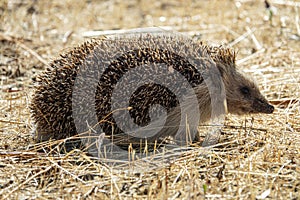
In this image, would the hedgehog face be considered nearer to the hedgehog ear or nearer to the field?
the hedgehog ear

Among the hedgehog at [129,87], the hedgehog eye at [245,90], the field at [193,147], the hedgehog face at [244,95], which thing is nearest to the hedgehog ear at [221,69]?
the hedgehog at [129,87]

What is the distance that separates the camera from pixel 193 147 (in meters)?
5.75

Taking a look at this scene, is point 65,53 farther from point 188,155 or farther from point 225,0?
point 225,0

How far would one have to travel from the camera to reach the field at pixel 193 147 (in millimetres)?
4902

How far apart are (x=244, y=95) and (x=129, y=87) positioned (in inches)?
59.5

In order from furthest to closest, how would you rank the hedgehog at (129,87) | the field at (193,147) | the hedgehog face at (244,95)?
the hedgehog face at (244,95), the hedgehog at (129,87), the field at (193,147)

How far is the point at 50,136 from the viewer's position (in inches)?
246

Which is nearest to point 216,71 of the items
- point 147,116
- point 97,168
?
point 147,116

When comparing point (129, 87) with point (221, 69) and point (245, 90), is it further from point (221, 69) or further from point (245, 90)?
point (245, 90)

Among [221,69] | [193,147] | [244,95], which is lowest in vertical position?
[193,147]

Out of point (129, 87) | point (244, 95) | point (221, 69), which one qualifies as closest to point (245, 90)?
point (244, 95)

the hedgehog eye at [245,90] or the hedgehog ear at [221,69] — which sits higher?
the hedgehog ear at [221,69]

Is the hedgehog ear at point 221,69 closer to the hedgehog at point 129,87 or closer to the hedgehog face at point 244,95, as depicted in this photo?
the hedgehog at point 129,87

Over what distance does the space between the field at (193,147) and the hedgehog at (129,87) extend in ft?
1.35
